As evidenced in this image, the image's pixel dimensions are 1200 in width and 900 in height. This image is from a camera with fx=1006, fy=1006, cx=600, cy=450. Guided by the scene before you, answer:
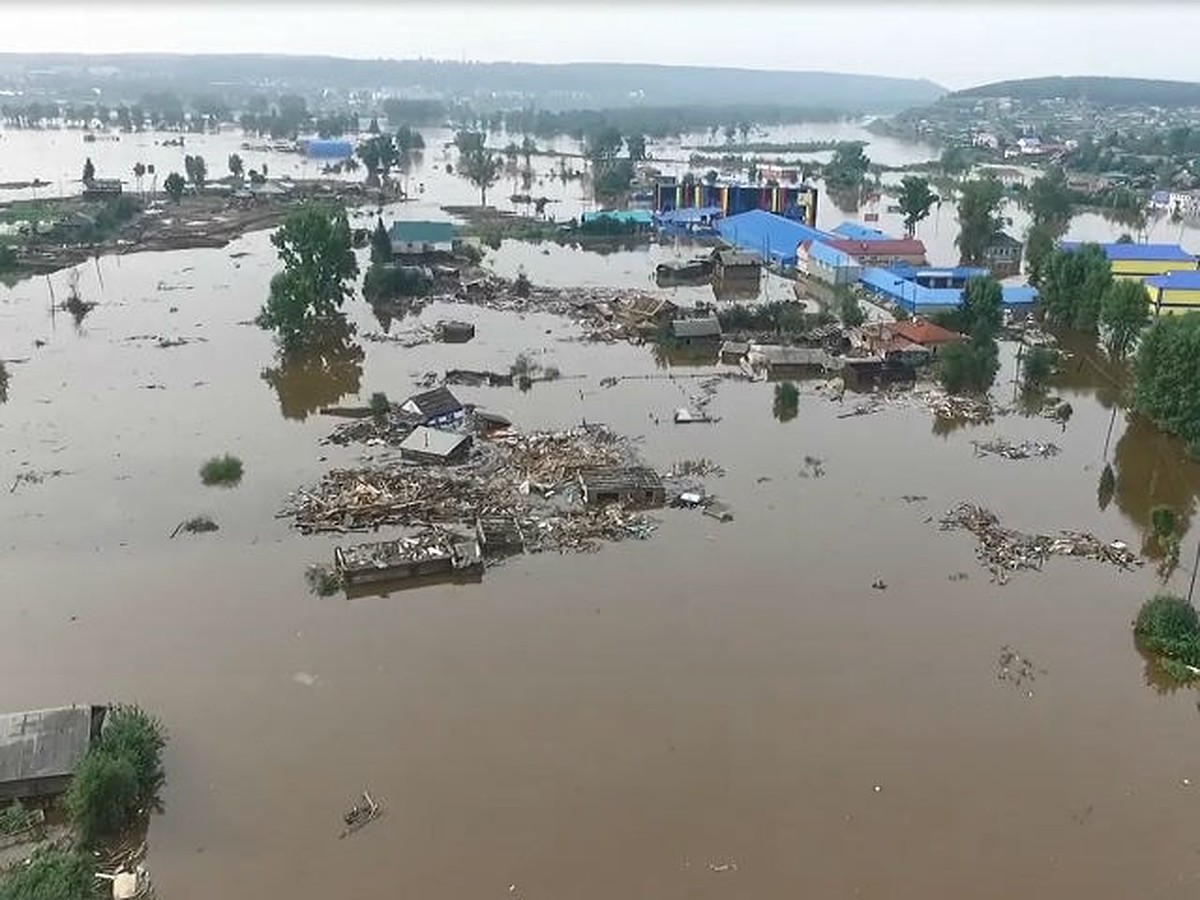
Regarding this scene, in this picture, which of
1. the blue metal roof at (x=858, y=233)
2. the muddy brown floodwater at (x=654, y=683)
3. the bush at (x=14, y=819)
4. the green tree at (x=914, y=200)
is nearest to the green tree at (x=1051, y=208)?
the green tree at (x=914, y=200)

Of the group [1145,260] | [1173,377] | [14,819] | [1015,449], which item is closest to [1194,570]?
[1015,449]

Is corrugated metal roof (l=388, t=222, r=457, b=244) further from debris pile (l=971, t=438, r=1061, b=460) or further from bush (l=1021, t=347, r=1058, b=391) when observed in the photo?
debris pile (l=971, t=438, r=1061, b=460)

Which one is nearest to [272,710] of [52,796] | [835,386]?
[52,796]

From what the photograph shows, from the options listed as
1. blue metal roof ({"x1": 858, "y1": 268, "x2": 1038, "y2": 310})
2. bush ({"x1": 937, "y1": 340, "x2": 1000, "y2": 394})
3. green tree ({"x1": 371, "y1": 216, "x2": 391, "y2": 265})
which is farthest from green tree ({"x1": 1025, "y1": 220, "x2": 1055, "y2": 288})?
green tree ({"x1": 371, "y1": 216, "x2": 391, "y2": 265})

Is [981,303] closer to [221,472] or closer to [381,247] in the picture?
[381,247]

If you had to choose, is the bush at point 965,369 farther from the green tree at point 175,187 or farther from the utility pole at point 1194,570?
the green tree at point 175,187
